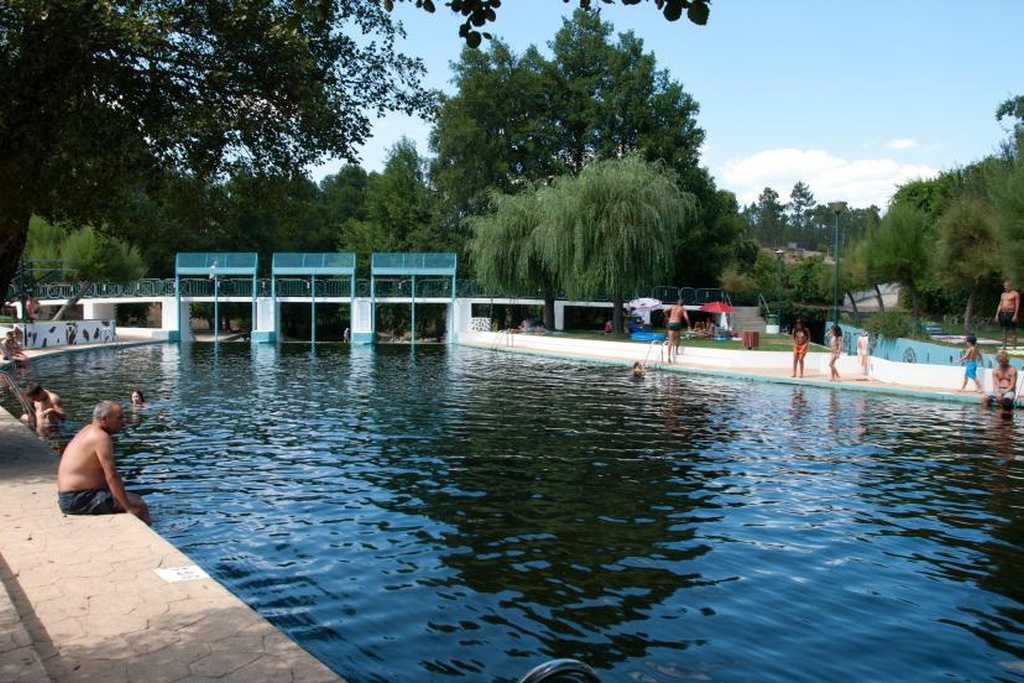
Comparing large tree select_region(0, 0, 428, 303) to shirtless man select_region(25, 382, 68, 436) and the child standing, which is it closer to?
shirtless man select_region(25, 382, 68, 436)

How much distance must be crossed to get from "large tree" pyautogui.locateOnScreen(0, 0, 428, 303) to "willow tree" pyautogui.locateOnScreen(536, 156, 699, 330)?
28220mm

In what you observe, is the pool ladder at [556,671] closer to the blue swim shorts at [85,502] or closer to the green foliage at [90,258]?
the blue swim shorts at [85,502]

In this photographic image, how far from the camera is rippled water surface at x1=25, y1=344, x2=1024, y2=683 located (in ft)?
22.2

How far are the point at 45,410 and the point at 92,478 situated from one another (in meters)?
8.61

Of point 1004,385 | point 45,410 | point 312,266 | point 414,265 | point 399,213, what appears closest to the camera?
point 45,410

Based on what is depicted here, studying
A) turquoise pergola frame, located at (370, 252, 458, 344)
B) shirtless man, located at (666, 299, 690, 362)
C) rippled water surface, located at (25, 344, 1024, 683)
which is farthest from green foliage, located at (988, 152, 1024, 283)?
turquoise pergola frame, located at (370, 252, 458, 344)

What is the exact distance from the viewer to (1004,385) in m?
20.2

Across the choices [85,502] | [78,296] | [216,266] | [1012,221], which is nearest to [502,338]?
[216,266]

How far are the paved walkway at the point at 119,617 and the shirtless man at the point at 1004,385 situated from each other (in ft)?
62.8

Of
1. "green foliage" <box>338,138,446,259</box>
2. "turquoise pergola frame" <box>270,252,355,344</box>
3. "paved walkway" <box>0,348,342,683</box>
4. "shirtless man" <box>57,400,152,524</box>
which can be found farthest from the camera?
"green foliage" <box>338,138,446,259</box>

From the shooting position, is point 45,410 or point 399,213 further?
point 399,213

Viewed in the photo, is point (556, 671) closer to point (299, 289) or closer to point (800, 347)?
point (800, 347)

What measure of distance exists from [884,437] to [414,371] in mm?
18086

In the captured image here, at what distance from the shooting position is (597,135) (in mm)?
56969
